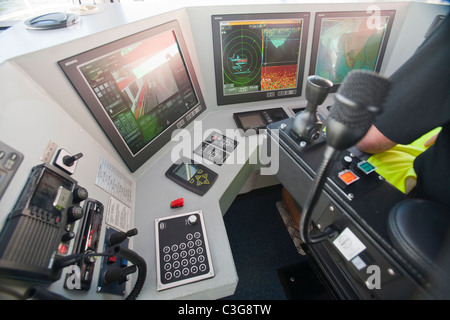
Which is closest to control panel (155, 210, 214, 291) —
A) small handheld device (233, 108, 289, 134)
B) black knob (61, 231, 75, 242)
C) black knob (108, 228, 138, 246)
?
black knob (108, 228, 138, 246)

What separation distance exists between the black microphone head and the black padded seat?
28 centimetres

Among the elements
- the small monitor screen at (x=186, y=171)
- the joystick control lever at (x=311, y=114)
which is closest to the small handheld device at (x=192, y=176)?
the small monitor screen at (x=186, y=171)

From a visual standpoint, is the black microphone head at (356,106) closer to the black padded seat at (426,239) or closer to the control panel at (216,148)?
the black padded seat at (426,239)

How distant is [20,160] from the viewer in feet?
1.68

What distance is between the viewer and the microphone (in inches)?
14.2

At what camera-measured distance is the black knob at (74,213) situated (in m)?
0.57

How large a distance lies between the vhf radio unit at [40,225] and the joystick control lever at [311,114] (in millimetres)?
772

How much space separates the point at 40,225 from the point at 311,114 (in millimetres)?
891

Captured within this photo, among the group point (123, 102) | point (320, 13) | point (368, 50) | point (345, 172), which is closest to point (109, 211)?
point (123, 102)

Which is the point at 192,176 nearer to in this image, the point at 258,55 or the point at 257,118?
the point at 257,118

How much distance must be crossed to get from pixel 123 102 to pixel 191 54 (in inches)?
20.7

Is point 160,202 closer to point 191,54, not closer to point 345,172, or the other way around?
point 345,172

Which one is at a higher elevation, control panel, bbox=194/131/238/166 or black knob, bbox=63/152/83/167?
control panel, bbox=194/131/238/166

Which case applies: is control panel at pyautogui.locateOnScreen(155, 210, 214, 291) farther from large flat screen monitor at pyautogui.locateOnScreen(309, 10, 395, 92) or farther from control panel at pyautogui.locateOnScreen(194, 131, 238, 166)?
large flat screen monitor at pyautogui.locateOnScreen(309, 10, 395, 92)
